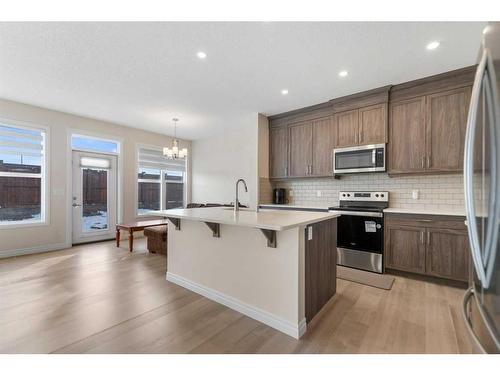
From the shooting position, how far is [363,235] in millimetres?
3322

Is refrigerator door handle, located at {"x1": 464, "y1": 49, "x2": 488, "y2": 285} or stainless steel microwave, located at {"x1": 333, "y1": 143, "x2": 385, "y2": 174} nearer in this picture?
refrigerator door handle, located at {"x1": 464, "y1": 49, "x2": 488, "y2": 285}

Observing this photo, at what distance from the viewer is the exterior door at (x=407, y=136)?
10.5 feet

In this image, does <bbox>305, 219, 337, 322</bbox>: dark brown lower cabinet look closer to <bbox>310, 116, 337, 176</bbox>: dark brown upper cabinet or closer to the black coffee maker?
<bbox>310, 116, 337, 176</bbox>: dark brown upper cabinet

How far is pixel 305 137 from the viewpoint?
4.36m

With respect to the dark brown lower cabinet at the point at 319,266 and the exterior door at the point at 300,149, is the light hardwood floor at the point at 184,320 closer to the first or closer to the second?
the dark brown lower cabinet at the point at 319,266

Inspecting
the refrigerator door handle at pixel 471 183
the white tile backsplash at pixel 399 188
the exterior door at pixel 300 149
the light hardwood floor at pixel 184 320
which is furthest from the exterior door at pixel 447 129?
the refrigerator door handle at pixel 471 183

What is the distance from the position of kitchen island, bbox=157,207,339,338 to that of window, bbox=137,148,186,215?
11.9 feet

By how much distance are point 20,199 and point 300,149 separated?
5275 millimetres

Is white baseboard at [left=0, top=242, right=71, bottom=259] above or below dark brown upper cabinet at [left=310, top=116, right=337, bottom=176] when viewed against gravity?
below

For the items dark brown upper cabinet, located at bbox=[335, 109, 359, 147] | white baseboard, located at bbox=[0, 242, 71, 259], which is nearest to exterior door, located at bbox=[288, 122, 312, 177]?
dark brown upper cabinet, located at bbox=[335, 109, 359, 147]

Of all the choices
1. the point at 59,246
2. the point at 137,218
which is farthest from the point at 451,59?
the point at 59,246

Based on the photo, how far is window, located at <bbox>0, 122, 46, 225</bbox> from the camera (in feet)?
13.0
